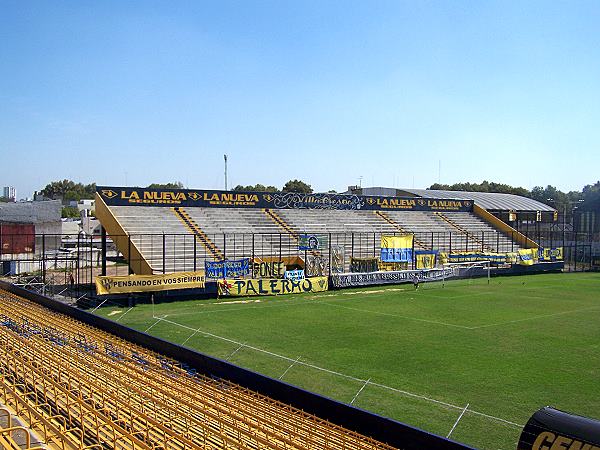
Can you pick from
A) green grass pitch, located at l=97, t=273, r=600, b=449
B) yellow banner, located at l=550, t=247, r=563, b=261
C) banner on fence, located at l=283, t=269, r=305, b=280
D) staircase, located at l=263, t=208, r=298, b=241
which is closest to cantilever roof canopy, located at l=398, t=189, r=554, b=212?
yellow banner, located at l=550, t=247, r=563, b=261

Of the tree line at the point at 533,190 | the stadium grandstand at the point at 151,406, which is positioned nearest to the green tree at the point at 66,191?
the tree line at the point at 533,190

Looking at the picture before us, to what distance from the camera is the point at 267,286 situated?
35.4 meters

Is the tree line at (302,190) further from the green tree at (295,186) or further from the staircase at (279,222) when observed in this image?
the staircase at (279,222)

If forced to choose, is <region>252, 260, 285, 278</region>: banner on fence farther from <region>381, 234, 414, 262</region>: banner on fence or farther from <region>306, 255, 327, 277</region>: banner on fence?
<region>381, 234, 414, 262</region>: banner on fence

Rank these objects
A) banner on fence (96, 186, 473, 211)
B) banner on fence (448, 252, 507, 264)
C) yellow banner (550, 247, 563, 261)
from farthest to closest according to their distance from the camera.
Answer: yellow banner (550, 247, 563, 261) → banner on fence (448, 252, 507, 264) → banner on fence (96, 186, 473, 211)

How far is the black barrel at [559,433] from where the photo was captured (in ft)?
21.4

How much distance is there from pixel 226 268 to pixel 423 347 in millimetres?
18485

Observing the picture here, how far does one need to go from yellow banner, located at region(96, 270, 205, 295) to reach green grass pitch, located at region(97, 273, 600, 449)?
1.50 metres

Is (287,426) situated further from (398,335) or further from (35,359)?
(398,335)

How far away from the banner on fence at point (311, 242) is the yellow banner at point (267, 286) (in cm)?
553

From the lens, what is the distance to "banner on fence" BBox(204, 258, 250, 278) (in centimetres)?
3550

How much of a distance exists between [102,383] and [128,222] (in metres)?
32.4

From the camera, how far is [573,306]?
3045 centimetres

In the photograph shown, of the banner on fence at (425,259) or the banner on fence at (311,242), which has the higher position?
the banner on fence at (311,242)
